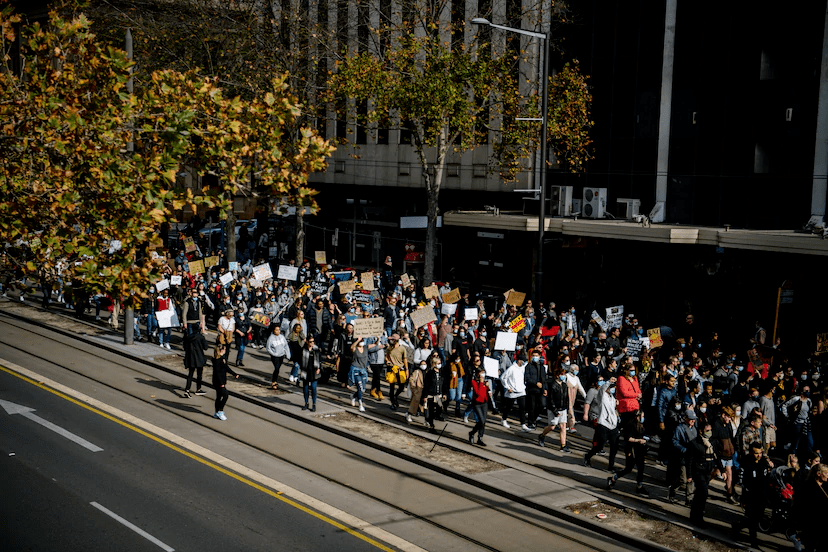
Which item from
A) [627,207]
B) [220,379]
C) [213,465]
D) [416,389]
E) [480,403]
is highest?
[627,207]

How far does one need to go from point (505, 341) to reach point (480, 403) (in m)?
2.41

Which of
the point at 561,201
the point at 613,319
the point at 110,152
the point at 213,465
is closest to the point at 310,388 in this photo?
the point at 213,465

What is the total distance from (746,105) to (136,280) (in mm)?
20088

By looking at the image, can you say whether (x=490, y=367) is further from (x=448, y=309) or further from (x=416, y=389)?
(x=448, y=309)

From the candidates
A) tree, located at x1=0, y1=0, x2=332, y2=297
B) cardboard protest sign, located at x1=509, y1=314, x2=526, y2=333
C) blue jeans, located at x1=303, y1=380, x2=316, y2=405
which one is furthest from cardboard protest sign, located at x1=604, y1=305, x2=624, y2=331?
tree, located at x1=0, y1=0, x2=332, y2=297

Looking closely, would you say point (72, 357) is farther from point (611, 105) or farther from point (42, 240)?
point (611, 105)

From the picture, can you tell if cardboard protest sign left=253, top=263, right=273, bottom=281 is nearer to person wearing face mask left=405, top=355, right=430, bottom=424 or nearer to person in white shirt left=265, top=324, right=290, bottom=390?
person in white shirt left=265, top=324, right=290, bottom=390

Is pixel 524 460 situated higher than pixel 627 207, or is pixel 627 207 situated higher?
pixel 627 207

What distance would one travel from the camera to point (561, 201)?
29.8 metres

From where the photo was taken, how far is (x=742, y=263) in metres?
25.2

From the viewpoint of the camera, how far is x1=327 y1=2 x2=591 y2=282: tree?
2680 cm

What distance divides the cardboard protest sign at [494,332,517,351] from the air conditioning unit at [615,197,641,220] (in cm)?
1018

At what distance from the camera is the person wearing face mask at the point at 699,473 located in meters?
13.2

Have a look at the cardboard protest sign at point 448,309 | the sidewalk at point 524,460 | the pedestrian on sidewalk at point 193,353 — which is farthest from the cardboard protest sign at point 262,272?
the pedestrian on sidewalk at point 193,353
